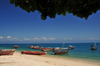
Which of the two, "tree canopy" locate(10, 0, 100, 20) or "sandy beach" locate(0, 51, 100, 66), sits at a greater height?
"tree canopy" locate(10, 0, 100, 20)

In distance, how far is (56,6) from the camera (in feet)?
7.19

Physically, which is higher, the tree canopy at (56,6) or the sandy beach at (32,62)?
the tree canopy at (56,6)

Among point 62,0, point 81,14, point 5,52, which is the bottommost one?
point 5,52

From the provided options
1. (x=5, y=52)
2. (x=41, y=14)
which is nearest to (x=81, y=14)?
(x=41, y=14)

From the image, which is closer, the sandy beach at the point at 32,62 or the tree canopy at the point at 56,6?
the tree canopy at the point at 56,6

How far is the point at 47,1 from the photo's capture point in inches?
86.0

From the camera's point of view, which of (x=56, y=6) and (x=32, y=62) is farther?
(x=32, y=62)

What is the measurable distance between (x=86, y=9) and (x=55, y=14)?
81 cm

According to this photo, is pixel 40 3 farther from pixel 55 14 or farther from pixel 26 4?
pixel 55 14

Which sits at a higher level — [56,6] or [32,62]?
[56,6]

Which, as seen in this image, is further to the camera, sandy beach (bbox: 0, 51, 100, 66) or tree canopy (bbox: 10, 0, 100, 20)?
sandy beach (bbox: 0, 51, 100, 66)

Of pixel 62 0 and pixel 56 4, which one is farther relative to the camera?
pixel 56 4

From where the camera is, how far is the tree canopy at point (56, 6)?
1961 millimetres

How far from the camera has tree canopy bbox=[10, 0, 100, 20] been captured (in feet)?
6.43
